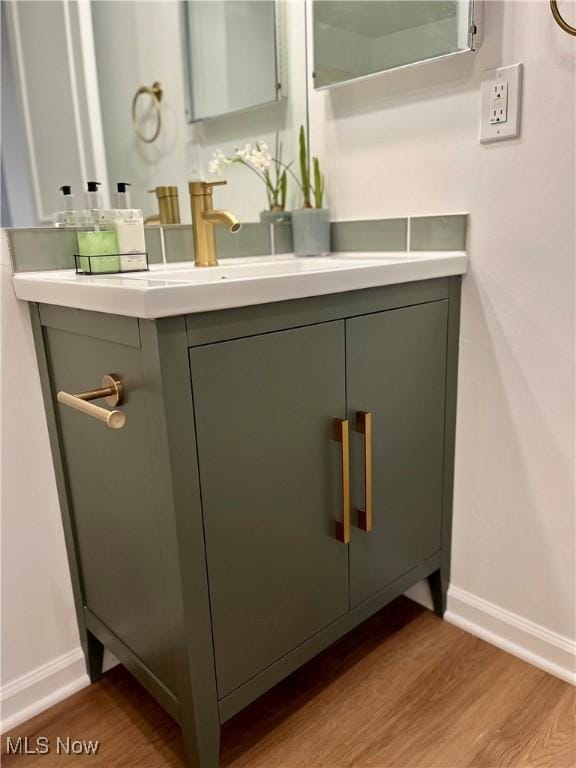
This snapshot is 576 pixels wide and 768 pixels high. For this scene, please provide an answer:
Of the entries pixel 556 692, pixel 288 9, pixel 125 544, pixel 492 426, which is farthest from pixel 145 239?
pixel 556 692

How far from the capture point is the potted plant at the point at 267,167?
149cm

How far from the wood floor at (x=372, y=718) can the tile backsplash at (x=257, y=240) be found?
91cm

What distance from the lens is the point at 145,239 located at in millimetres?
1201

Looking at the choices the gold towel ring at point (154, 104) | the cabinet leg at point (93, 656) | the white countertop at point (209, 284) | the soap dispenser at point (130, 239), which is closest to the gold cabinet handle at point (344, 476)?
the white countertop at point (209, 284)

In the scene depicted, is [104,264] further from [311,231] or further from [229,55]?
[229,55]

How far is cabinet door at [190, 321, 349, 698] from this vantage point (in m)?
0.87

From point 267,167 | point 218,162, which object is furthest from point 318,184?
point 218,162

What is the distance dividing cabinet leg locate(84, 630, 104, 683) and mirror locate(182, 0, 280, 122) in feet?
4.10

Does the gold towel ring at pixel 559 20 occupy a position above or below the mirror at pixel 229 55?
below

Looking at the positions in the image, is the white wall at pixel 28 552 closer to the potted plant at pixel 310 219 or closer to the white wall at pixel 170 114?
the white wall at pixel 170 114

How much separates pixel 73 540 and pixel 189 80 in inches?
44.5

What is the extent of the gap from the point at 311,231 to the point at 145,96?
52cm

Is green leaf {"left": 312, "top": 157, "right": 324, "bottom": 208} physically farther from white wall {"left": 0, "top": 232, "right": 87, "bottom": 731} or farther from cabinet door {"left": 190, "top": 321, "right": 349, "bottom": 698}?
white wall {"left": 0, "top": 232, "right": 87, "bottom": 731}

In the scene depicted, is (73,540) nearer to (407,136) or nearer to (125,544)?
(125,544)
